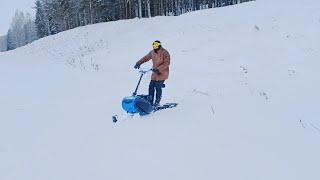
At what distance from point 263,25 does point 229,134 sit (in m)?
14.7

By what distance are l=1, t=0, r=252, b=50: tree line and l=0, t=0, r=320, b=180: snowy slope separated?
30106 mm

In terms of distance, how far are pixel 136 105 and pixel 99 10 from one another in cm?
5239

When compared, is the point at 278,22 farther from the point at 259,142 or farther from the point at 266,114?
the point at 259,142

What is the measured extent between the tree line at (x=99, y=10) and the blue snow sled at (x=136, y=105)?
3858cm

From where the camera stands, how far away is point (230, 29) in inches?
923

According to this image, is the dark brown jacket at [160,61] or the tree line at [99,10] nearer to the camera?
the dark brown jacket at [160,61]

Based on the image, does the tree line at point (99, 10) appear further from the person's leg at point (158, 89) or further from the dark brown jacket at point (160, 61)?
the dark brown jacket at point (160, 61)

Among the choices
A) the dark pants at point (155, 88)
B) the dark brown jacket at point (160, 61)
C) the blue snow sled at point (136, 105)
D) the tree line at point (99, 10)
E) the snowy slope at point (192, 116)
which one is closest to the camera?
the snowy slope at point (192, 116)

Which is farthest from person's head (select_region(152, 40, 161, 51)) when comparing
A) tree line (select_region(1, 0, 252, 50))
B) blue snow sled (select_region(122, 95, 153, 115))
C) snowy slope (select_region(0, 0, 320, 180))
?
tree line (select_region(1, 0, 252, 50))

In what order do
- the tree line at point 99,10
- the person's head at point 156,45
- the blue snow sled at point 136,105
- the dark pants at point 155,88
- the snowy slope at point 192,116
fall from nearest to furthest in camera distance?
the snowy slope at point 192,116 → the blue snow sled at point 136,105 → the person's head at point 156,45 → the dark pants at point 155,88 → the tree line at point 99,10

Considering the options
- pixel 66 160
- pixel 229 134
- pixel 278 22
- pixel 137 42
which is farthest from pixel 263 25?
pixel 66 160

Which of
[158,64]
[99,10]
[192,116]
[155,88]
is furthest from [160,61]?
[99,10]

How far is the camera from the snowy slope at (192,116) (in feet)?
22.4

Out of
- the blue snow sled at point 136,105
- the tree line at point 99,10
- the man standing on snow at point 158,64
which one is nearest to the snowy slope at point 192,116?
the blue snow sled at point 136,105
